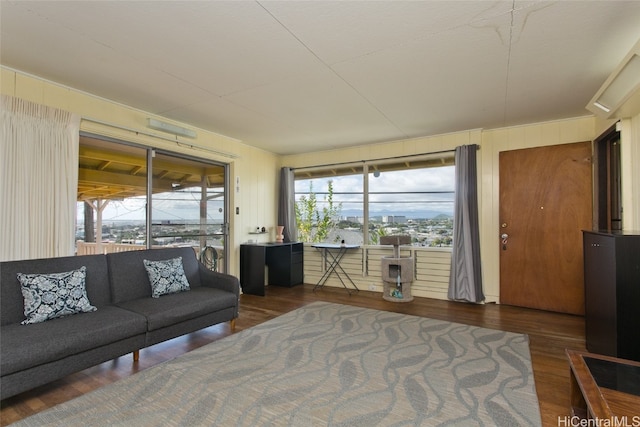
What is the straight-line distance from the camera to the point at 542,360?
252 centimetres

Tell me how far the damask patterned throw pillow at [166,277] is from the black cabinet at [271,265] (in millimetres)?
1508

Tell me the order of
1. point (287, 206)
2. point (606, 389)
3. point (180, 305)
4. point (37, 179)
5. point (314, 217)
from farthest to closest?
1. point (314, 217)
2. point (287, 206)
3. point (180, 305)
4. point (37, 179)
5. point (606, 389)

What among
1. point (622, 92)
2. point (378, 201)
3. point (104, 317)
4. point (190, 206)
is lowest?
point (104, 317)

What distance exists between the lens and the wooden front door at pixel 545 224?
149 inches

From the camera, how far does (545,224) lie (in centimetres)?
396

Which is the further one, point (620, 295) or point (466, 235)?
point (466, 235)

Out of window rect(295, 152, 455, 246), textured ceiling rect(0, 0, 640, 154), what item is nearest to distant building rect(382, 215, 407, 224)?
window rect(295, 152, 455, 246)

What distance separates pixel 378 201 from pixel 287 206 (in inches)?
65.0

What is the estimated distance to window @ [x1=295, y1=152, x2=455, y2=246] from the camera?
4.78m

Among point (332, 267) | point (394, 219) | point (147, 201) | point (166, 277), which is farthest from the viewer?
point (332, 267)

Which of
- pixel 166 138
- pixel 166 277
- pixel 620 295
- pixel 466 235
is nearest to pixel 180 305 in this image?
pixel 166 277

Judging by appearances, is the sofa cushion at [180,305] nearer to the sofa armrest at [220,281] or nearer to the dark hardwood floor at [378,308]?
the sofa armrest at [220,281]

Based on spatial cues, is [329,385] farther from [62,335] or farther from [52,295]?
[52,295]

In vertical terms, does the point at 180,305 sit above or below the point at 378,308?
above
